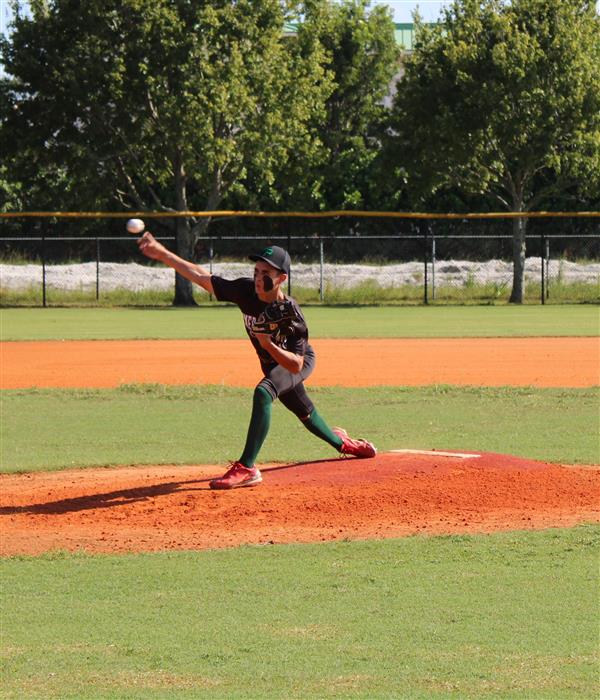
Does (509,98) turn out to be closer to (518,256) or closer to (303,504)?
(518,256)

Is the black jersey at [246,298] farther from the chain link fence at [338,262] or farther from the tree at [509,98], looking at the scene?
the tree at [509,98]

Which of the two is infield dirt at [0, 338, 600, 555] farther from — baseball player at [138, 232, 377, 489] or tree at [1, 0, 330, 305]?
tree at [1, 0, 330, 305]

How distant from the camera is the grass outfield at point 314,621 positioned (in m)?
4.23

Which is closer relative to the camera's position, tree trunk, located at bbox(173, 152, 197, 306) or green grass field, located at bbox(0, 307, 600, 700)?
green grass field, located at bbox(0, 307, 600, 700)

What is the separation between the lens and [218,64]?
33.9m

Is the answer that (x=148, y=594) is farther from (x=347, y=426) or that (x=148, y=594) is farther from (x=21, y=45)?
(x=21, y=45)

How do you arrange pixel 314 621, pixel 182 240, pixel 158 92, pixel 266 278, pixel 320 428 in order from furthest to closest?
1. pixel 182 240
2. pixel 158 92
3. pixel 320 428
4. pixel 266 278
5. pixel 314 621

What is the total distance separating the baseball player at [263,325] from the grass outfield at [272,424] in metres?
1.73

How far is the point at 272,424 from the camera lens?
11.9 metres

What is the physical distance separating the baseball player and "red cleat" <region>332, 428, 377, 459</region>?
0.78 m

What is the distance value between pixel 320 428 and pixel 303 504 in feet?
3.63

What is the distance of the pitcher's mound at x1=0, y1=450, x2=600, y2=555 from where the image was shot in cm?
673

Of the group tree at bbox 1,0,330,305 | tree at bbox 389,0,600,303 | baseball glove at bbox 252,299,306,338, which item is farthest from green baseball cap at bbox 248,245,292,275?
tree at bbox 389,0,600,303

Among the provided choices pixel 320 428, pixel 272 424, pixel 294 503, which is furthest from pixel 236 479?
pixel 272 424
